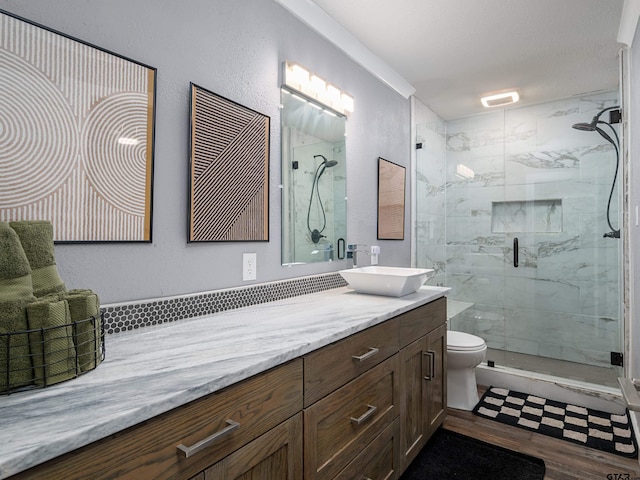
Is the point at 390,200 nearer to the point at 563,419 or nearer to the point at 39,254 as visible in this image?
the point at 563,419

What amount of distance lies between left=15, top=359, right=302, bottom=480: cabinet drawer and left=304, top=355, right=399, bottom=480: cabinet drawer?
0.14 meters

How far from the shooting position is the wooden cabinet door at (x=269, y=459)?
0.82m

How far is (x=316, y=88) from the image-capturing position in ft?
6.73

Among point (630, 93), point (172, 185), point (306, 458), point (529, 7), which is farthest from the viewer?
point (630, 93)

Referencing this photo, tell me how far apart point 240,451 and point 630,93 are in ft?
10.0

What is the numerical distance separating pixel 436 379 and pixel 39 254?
73.4 inches

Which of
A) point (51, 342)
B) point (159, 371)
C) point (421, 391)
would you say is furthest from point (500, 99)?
point (51, 342)

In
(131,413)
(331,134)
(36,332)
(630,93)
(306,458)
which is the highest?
(630,93)

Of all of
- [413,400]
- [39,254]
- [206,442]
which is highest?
[39,254]

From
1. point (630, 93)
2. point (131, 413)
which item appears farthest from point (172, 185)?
point (630, 93)

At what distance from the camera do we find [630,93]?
2.39 m

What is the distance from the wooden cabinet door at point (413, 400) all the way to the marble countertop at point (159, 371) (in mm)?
289

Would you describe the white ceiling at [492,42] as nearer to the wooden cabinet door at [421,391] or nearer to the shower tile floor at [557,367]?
the wooden cabinet door at [421,391]

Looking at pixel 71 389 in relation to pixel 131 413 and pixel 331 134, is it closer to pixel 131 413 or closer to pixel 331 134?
pixel 131 413
